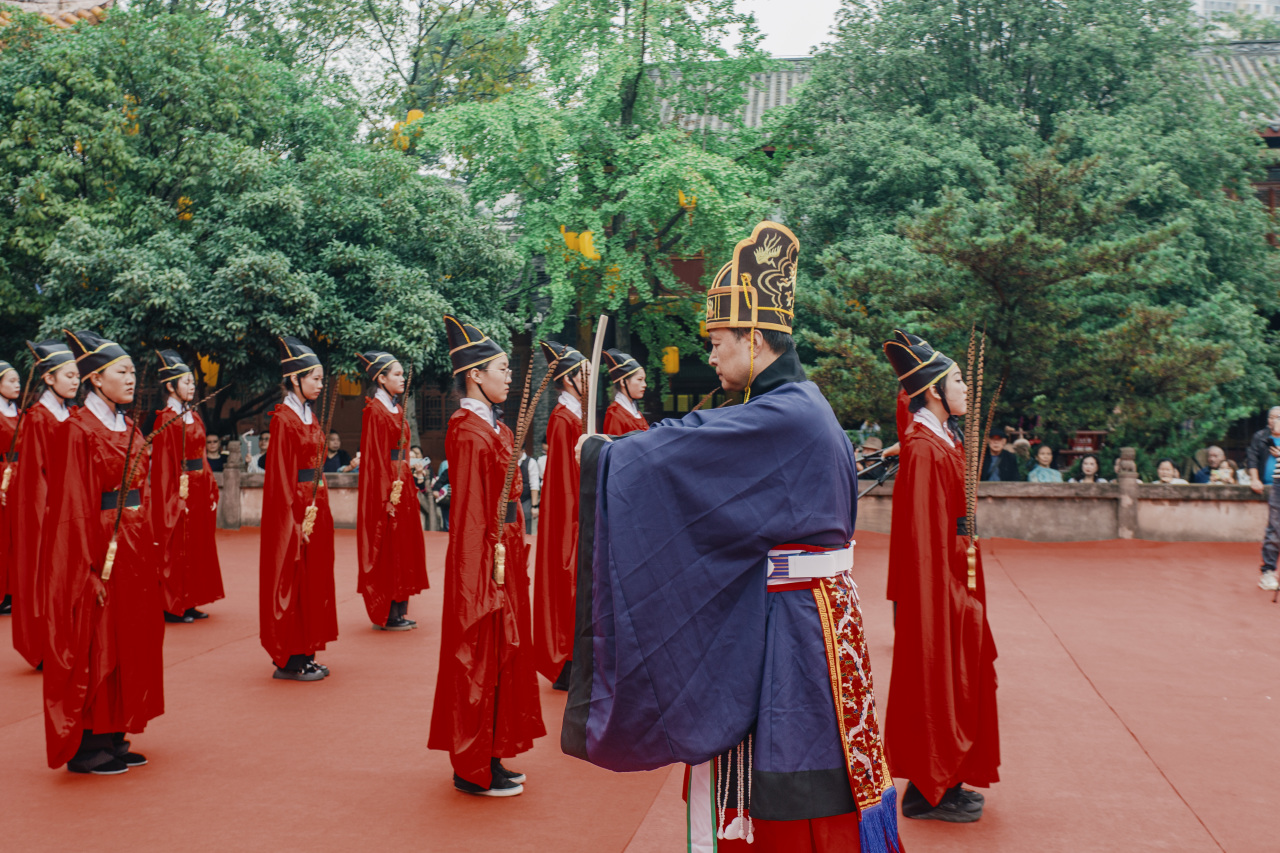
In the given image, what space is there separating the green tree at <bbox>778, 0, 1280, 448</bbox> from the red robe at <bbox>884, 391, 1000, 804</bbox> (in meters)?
7.26

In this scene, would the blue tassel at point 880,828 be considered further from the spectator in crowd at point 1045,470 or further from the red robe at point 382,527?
the spectator in crowd at point 1045,470

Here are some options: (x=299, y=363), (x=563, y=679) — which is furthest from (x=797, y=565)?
(x=299, y=363)

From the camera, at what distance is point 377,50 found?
18.9m

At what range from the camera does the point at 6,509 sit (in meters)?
7.97

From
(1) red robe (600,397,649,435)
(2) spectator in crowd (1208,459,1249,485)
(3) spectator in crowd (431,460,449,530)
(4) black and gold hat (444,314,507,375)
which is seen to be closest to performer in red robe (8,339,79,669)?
(4) black and gold hat (444,314,507,375)

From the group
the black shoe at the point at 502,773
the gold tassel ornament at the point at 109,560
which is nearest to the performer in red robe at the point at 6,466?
the gold tassel ornament at the point at 109,560

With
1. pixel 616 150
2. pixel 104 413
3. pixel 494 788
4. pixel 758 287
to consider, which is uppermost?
pixel 616 150

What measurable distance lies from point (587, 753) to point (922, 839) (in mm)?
2057

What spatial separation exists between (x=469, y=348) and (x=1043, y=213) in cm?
850

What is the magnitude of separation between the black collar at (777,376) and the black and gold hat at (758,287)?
0.09m

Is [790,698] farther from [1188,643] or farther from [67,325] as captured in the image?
[67,325]

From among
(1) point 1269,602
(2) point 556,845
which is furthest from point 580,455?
(1) point 1269,602

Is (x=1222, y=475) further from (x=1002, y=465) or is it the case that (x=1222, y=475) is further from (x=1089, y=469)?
(x=1002, y=465)

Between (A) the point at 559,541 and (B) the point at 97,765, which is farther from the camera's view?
(A) the point at 559,541
